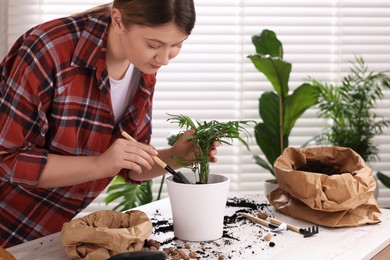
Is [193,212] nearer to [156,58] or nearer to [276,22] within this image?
[156,58]

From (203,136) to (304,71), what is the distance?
217cm

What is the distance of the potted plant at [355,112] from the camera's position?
11.7 ft

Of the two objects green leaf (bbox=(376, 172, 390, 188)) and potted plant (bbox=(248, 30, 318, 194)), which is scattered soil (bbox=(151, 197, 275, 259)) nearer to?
potted plant (bbox=(248, 30, 318, 194))

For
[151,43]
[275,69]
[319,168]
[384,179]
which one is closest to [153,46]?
[151,43]

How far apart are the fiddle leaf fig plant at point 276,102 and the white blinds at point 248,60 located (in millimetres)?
232

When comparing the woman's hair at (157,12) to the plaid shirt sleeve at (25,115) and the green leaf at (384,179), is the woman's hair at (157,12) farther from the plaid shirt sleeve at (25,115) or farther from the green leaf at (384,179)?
the green leaf at (384,179)

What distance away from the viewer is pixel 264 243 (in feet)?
5.62

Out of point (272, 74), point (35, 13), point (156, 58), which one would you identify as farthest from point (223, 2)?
point (156, 58)

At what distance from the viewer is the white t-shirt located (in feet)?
6.59

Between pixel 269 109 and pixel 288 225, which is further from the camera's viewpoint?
pixel 269 109

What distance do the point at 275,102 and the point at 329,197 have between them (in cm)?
177

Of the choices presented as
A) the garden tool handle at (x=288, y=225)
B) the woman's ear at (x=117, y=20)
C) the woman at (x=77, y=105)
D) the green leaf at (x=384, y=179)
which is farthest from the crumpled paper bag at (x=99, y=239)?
the green leaf at (x=384, y=179)

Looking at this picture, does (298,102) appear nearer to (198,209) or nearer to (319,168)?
(319,168)

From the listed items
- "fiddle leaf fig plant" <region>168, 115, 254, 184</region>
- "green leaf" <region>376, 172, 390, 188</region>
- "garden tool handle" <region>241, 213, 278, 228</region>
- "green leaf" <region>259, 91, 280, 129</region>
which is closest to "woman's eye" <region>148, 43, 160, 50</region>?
"fiddle leaf fig plant" <region>168, 115, 254, 184</region>
